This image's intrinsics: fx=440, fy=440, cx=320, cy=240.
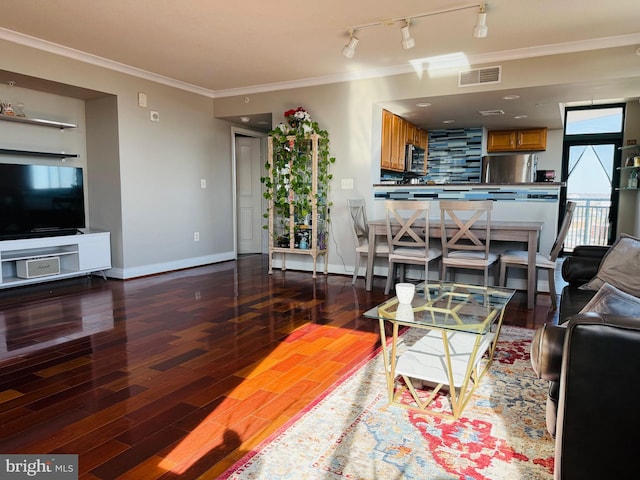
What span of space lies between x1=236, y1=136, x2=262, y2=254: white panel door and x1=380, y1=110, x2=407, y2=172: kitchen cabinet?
95.1 inches

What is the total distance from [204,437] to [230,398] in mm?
351

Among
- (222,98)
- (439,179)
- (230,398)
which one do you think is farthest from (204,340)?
(439,179)

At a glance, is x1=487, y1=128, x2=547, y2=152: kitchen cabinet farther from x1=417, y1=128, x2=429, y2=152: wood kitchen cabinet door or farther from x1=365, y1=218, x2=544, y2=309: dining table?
x1=365, y1=218, x2=544, y2=309: dining table

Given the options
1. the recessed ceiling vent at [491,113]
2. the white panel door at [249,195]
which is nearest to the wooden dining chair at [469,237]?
the recessed ceiling vent at [491,113]

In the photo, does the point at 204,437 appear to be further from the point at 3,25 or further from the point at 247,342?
the point at 3,25

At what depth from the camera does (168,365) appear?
2.55 m

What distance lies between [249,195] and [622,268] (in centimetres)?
563

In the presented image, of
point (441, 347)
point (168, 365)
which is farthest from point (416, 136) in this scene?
point (168, 365)

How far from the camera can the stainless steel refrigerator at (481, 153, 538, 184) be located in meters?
7.14

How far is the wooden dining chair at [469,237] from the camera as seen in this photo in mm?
3826

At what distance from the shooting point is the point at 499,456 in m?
1.66

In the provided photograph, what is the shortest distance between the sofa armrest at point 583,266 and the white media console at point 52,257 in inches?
181

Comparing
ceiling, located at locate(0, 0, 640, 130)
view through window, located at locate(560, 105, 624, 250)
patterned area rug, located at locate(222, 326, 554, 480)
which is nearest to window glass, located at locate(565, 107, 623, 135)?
view through window, located at locate(560, 105, 624, 250)

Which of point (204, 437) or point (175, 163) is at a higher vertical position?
point (175, 163)
